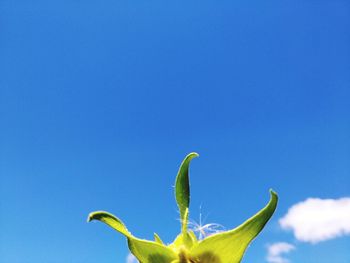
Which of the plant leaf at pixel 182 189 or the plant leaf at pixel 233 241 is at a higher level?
the plant leaf at pixel 182 189

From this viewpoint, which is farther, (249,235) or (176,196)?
(176,196)

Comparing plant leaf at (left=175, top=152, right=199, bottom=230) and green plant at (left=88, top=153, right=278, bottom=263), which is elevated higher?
plant leaf at (left=175, top=152, right=199, bottom=230)

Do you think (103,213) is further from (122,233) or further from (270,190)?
(270,190)

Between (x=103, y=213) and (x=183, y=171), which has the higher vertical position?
(x=183, y=171)

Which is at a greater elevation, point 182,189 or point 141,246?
point 182,189

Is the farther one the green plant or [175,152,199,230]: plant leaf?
[175,152,199,230]: plant leaf

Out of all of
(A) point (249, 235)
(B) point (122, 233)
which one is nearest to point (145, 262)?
(B) point (122, 233)

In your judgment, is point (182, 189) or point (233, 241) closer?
point (233, 241)
